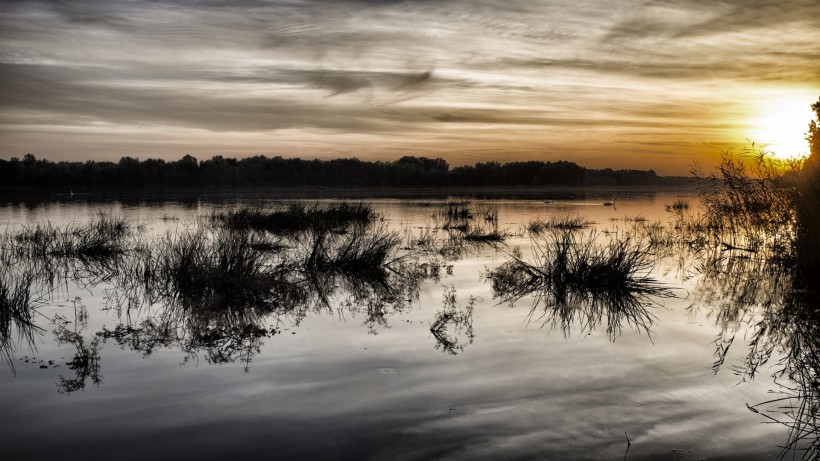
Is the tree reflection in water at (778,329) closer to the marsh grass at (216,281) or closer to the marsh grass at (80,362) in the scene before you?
the marsh grass at (80,362)

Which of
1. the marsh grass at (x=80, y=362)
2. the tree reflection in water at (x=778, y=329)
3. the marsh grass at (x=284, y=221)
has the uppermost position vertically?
the marsh grass at (x=284, y=221)

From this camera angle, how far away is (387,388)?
21.4 ft

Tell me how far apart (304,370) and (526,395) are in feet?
8.58

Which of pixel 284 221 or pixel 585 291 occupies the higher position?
pixel 284 221

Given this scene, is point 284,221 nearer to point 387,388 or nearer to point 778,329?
point 778,329

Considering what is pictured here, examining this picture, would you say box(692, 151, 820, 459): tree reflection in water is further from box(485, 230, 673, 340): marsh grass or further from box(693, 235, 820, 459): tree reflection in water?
box(485, 230, 673, 340): marsh grass

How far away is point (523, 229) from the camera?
89.6 ft

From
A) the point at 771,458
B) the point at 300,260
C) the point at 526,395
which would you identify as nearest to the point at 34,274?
the point at 300,260

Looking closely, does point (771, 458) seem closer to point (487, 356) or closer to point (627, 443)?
point (627, 443)

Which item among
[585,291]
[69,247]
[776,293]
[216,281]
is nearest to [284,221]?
[69,247]

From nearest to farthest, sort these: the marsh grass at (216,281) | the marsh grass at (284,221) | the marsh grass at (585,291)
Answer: the marsh grass at (585,291) < the marsh grass at (216,281) < the marsh grass at (284,221)

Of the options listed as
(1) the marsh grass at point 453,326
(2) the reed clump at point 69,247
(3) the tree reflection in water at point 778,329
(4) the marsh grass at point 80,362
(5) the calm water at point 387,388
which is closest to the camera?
(5) the calm water at point 387,388

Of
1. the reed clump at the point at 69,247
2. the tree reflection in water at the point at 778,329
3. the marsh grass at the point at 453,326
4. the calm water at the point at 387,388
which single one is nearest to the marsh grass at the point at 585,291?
the calm water at the point at 387,388

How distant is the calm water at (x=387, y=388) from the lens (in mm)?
5117
